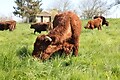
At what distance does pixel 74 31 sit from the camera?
32.2ft

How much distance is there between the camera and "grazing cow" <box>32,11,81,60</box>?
8461mm

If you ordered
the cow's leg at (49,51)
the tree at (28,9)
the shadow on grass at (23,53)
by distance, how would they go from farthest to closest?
1. the tree at (28,9)
2. the shadow on grass at (23,53)
3. the cow's leg at (49,51)

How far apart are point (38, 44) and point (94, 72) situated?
207cm

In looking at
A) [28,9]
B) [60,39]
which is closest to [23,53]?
[60,39]

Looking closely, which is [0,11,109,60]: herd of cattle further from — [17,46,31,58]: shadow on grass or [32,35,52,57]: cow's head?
[17,46,31,58]: shadow on grass

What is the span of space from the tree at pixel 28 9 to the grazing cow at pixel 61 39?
57.6 metres

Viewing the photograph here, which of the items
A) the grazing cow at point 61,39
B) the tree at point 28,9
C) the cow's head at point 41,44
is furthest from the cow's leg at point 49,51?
the tree at point 28,9

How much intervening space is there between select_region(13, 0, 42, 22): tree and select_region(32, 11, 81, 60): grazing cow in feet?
189

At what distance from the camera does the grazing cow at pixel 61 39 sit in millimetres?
8461

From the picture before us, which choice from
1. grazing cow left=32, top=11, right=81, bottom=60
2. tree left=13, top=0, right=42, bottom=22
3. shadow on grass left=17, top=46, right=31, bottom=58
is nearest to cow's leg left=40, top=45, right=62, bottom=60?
grazing cow left=32, top=11, right=81, bottom=60

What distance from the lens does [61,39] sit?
899 cm

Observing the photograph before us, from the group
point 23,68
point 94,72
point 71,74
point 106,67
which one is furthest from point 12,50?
point 106,67

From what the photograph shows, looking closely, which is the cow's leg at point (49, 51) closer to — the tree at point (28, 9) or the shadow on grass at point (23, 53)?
the shadow on grass at point (23, 53)

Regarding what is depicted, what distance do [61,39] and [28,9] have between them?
198 ft
